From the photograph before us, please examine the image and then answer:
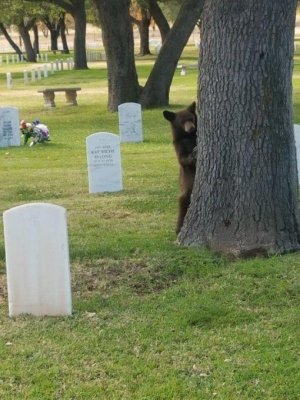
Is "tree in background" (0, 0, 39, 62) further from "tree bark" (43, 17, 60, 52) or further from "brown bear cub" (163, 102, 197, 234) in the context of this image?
"brown bear cub" (163, 102, 197, 234)

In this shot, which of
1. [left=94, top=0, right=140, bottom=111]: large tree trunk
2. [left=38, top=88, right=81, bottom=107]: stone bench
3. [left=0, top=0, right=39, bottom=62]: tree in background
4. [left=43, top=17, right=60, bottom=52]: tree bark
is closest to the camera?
[left=94, top=0, right=140, bottom=111]: large tree trunk

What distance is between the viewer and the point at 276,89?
762 centimetres

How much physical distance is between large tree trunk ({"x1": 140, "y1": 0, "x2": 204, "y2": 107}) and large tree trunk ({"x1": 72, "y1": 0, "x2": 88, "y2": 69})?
2071cm

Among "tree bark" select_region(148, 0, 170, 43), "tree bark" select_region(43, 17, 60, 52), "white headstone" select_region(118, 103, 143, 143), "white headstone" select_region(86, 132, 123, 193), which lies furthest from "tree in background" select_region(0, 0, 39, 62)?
"white headstone" select_region(86, 132, 123, 193)

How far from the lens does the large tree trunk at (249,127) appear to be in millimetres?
7590

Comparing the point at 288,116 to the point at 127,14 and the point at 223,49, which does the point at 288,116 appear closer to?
the point at 223,49

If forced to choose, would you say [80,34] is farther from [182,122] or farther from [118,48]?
[182,122]

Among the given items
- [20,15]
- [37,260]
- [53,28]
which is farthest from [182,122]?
[53,28]

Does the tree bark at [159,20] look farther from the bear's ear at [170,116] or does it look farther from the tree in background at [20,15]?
the bear's ear at [170,116]

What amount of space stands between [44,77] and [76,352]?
43034 mm

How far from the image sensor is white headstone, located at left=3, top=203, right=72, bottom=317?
20.5ft

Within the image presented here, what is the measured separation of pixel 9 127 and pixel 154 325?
1312 centimetres

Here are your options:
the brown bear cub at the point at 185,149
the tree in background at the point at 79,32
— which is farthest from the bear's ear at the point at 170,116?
the tree in background at the point at 79,32

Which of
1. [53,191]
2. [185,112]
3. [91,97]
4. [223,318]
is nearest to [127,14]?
[91,97]
